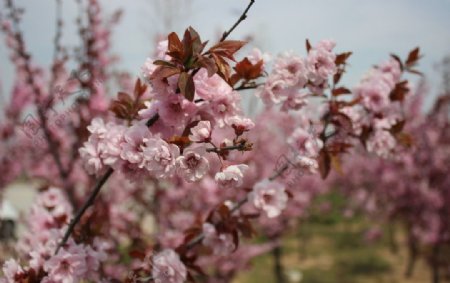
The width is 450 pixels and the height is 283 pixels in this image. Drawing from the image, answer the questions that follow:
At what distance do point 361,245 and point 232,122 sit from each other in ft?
26.5

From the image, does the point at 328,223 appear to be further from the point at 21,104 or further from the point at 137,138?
the point at 137,138

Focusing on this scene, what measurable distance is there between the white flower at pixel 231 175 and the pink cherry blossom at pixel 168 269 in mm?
444

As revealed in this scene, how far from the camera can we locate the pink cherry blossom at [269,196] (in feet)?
5.11

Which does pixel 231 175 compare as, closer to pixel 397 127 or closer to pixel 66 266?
pixel 66 266

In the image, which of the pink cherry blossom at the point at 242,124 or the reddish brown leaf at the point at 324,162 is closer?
the pink cherry blossom at the point at 242,124

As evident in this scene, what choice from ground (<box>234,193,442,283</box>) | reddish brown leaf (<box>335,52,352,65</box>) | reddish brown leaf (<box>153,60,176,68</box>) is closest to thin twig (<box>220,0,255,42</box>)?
reddish brown leaf (<box>153,60,176,68</box>)

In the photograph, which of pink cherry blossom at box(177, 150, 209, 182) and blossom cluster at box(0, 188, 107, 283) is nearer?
pink cherry blossom at box(177, 150, 209, 182)

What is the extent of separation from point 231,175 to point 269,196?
61cm

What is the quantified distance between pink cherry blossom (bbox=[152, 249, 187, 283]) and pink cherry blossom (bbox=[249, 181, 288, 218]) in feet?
1.26

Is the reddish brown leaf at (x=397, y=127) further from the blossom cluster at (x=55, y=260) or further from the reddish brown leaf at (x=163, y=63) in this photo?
the blossom cluster at (x=55, y=260)

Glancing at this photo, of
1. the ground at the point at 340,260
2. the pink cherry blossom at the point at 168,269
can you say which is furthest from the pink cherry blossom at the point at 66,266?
the ground at the point at 340,260

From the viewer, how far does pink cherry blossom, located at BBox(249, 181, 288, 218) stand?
1559 mm

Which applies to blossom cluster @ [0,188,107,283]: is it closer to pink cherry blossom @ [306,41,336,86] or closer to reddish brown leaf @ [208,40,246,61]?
reddish brown leaf @ [208,40,246,61]

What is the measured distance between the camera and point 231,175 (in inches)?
40.1
